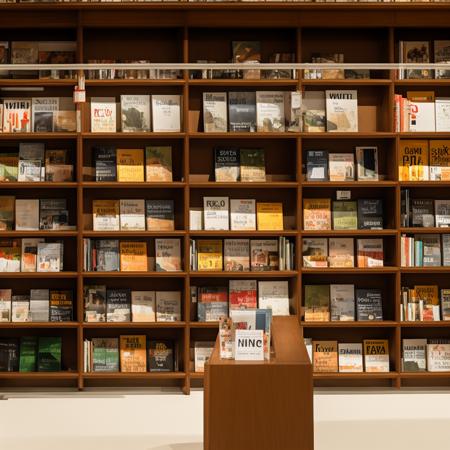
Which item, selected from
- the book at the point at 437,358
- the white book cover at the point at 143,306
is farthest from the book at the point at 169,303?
the book at the point at 437,358

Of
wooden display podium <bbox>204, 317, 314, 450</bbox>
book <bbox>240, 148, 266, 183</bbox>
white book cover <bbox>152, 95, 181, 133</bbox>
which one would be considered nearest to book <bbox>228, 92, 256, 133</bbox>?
book <bbox>240, 148, 266, 183</bbox>

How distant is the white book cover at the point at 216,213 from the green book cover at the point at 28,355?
1722mm

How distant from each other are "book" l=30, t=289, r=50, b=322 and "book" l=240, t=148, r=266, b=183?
1.88 metres

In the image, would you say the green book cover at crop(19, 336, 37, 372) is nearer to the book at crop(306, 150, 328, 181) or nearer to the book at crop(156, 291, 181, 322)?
the book at crop(156, 291, 181, 322)

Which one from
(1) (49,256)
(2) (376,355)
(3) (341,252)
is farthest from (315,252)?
(1) (49,256)

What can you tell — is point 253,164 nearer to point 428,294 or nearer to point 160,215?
point 160,215

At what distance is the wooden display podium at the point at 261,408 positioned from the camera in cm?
352

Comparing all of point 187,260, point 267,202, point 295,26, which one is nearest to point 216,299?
point 187,260

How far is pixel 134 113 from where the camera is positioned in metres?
6.73

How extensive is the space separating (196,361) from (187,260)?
2.77ft

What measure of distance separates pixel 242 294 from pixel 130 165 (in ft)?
4.56

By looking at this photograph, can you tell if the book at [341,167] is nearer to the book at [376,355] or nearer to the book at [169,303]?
the book at [376,355]

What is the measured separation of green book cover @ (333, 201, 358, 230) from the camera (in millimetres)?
6789

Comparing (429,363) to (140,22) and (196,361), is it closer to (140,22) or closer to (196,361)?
(196,361)
